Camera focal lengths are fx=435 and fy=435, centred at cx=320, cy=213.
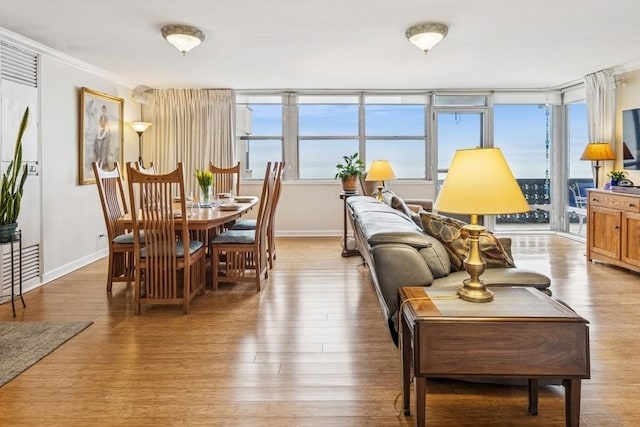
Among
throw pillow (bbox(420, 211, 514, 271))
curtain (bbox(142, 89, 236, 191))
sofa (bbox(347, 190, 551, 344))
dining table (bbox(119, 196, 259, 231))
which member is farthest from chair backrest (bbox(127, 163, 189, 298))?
curtain (bbox(142, 89, 236, 191))

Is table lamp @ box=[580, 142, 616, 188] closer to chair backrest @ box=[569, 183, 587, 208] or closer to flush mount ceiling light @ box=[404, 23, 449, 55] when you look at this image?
chair backrest @ box=[569, 183, 587, 208]

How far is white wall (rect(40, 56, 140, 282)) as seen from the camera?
176 inches

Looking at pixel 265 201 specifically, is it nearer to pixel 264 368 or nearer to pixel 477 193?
pixel 264 368

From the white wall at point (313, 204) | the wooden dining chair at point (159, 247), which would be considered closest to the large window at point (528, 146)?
the white wall at point (313, 204)

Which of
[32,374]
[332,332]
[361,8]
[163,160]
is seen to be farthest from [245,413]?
[163,160]

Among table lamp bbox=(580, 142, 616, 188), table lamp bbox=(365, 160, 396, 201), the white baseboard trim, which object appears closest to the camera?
the white baseboard trim

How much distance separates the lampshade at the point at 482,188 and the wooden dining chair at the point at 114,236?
299cm

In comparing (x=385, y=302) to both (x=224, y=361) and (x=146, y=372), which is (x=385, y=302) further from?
(x=146, y=372)

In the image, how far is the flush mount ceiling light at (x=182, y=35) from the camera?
3.84m

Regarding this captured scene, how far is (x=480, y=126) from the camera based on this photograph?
7.34 m

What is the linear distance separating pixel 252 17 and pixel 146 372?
9.36ft

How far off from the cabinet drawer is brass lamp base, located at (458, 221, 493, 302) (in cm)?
371

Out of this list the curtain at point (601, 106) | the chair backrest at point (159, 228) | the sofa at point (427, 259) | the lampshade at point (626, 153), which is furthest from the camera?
the curtain at point (601, 106)

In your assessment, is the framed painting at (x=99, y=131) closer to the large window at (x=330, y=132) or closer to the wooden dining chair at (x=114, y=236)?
the wooden dining chair at (x=114, y=236)
